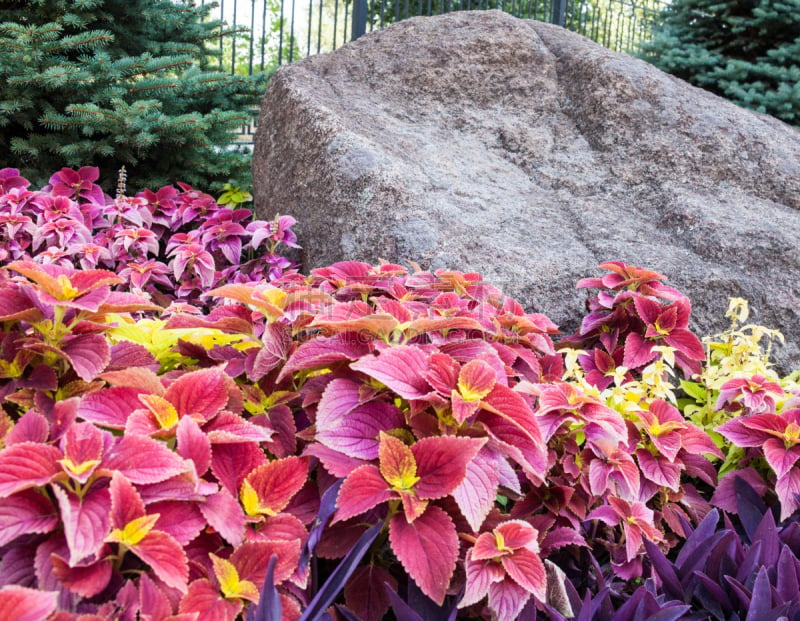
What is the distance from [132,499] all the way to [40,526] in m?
0.12

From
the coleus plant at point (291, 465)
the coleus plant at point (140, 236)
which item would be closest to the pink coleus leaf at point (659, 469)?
the coleus plant at point (291, 465)

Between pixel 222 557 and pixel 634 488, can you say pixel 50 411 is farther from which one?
pixel 634 488

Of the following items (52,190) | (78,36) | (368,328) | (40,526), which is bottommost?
(52,190)

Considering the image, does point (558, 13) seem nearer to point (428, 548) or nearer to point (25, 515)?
point (428, 548)

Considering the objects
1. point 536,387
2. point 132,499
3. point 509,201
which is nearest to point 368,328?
point 536,387

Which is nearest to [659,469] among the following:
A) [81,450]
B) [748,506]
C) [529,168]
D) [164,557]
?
[748,506]

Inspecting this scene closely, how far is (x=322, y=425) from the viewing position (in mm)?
1164

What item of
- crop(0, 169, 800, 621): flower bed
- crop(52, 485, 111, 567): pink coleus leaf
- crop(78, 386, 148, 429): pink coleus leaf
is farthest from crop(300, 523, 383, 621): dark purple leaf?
crop(78, 386, 148, 429): pink coleus leaf

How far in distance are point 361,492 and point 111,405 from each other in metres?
0.47

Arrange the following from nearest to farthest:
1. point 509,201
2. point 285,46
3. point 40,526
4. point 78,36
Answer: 1. point 40,526
2. point 509,201
3. point 78,36
4. point 285,46

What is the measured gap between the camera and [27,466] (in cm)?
93

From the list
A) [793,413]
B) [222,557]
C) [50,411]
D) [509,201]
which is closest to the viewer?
[222,557]

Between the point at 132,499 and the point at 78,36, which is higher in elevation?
the point at 78,36

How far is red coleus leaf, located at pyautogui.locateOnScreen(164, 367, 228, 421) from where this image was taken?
1.17 m
